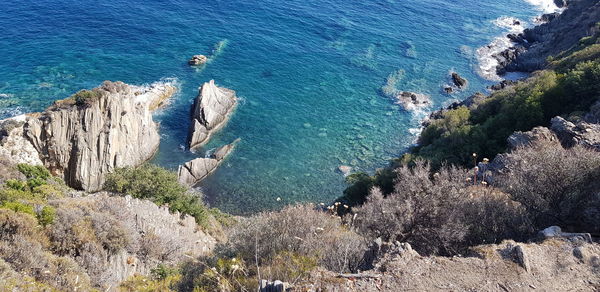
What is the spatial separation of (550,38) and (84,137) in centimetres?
6652

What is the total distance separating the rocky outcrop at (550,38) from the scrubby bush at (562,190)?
44874 mm

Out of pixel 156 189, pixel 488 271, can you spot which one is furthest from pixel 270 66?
pixel 488 271

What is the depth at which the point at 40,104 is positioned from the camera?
148 ft

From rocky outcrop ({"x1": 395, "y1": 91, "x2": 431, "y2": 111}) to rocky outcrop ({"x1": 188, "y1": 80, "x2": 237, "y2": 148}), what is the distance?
21811mm

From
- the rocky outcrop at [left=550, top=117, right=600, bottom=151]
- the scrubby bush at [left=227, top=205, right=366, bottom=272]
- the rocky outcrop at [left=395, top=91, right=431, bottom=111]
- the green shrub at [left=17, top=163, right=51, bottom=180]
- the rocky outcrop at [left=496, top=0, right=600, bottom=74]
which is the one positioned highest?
the rocky outcrop at [left=496, top=0, right=600, bottom=74]

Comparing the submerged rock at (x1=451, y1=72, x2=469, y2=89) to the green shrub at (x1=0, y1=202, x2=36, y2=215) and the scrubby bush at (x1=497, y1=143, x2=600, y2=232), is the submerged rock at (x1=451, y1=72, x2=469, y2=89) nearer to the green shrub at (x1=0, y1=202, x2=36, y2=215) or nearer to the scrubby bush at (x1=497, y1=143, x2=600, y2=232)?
the scrubby bush at (x1=497, y1=143, x2=600, y2=232)

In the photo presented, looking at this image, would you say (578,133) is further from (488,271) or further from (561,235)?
(488,271)

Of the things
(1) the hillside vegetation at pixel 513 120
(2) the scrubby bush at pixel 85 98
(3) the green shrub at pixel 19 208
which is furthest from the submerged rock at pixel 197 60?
(3) the green shrub at pixel 19 208

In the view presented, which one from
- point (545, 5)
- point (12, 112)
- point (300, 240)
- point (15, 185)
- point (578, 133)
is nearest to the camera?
point (300, 240)

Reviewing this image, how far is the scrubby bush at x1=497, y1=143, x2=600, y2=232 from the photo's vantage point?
16.2 m

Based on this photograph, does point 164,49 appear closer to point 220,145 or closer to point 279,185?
point 220,145

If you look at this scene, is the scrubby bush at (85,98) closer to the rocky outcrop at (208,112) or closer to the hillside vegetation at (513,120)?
the rocky outcrop at (208,112)

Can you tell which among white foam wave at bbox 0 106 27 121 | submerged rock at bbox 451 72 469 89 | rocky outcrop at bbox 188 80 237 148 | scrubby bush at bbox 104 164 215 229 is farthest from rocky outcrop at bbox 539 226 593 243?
white foam wave at bbox 0 106 27 121

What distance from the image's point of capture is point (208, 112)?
152 feet
